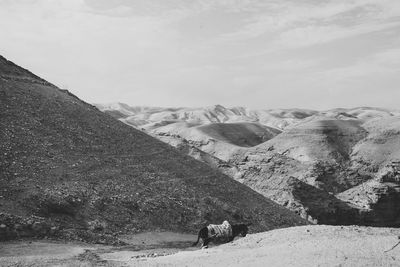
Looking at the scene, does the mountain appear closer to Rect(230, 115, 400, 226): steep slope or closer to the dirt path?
Rect(230, 115, 400, 226): steep slope

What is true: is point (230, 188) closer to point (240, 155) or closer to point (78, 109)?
point (78, 109)

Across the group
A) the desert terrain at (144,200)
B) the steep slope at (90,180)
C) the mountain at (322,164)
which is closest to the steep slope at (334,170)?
the mountain at (322,164)

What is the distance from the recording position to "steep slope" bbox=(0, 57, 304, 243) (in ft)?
72.9

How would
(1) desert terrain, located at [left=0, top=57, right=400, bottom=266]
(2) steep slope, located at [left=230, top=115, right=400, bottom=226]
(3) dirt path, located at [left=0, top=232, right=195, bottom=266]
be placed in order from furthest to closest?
(2) steep slope, located at [left=230, top=115, right=400, bottom=226], (1) desert terrain, located at [left=0, top=57, right=400, bottom=266], (3) dirt path, located at [left=0, top=232, right=195, bottom=266]

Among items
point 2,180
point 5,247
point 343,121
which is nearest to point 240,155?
point 343,121

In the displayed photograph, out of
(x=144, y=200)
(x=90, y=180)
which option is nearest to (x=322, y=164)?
(x=144, y=200)

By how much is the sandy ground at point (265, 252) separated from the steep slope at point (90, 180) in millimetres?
2392

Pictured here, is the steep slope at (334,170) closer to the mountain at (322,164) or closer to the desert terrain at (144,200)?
the mountain at (322,164)

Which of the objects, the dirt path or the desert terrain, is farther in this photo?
the desert terrain

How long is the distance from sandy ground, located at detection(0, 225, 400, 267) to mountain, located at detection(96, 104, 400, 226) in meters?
24.1

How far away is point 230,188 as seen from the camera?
111 feet

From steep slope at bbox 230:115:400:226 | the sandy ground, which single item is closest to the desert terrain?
the sandy ground

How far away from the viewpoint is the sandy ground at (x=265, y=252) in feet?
46.4

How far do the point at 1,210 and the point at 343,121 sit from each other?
66857mm
